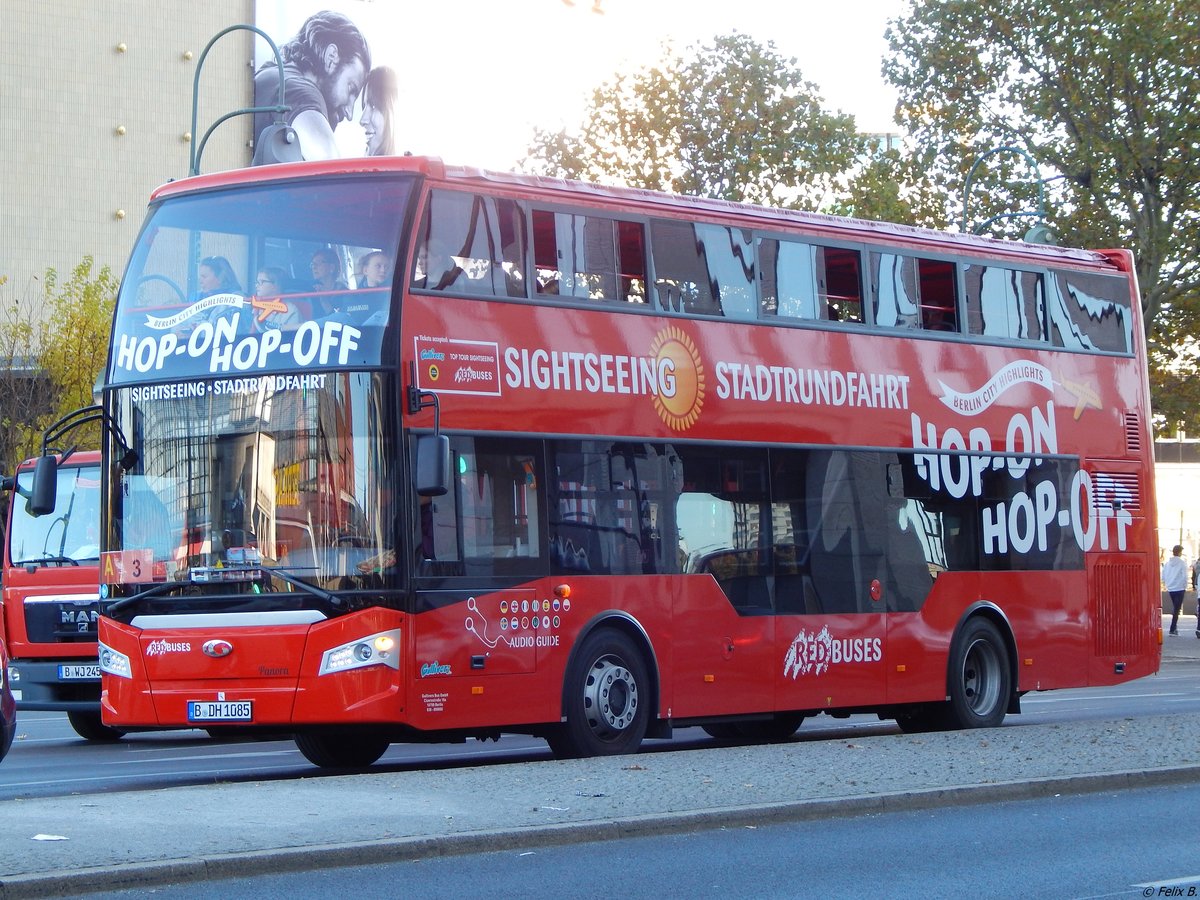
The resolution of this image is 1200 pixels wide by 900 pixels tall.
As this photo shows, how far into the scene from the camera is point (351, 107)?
80.1 m

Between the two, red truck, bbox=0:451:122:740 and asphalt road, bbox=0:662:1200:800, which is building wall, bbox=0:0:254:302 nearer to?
asphalt road, bbox=0:662:1200:800

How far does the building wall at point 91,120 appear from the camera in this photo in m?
68.5

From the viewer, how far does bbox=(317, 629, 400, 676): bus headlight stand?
12.8 m

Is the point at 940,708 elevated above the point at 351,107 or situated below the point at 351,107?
below

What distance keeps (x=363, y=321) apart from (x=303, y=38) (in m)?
68.1

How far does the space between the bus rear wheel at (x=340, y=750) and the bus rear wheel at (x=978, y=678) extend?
5.86 metres

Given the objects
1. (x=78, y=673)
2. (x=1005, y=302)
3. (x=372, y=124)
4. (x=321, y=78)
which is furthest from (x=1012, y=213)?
(x=372, y=124)

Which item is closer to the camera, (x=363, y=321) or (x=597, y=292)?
(x=363, y=321)

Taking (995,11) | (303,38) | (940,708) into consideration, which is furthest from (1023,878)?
(303,38)

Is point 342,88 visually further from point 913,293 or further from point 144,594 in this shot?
point 144,594

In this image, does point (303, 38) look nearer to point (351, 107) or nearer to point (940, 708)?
point (351, 107)

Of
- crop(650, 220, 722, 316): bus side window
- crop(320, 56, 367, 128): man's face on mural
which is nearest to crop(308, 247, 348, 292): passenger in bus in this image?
crop(650, 220, 722, 316): bus side window

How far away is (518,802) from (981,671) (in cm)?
835

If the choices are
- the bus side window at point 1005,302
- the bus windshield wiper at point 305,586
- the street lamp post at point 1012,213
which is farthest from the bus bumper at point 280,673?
the street lamp post at point 1012,213
